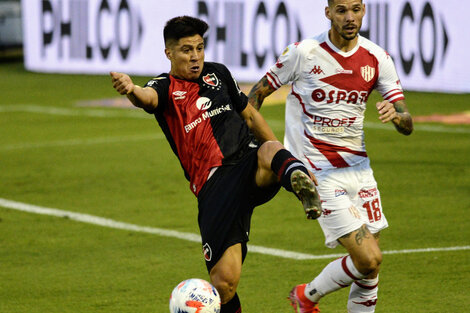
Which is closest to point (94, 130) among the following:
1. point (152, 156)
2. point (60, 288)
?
point (152, 156)

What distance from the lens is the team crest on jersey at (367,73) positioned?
22.2 ft

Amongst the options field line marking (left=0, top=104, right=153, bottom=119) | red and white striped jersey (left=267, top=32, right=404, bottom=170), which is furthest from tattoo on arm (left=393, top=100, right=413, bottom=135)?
field line marking (left=0, top=104, right=153, bottom=119)

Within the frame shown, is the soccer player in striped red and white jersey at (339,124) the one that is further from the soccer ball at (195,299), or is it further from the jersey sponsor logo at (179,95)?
the soccer ball at (195,299)

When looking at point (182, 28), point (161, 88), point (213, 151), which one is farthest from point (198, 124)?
point (182, 28)

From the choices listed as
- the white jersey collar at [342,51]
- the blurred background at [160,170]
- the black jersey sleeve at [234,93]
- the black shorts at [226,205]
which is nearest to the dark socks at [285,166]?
the black shorts at [226,205]

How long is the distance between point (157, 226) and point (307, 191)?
4614 millimetres

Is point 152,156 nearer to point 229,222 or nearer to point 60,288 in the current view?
point 60,288

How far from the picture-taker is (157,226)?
33.2 feet

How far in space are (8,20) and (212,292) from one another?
2676 centimetres

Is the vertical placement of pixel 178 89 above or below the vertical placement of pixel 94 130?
above

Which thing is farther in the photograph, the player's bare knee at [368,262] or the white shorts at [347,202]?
the white shorts at [347,202]

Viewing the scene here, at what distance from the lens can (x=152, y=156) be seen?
567 inches

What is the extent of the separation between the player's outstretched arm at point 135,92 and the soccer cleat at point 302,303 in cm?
164

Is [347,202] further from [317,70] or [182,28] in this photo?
[182,28]
